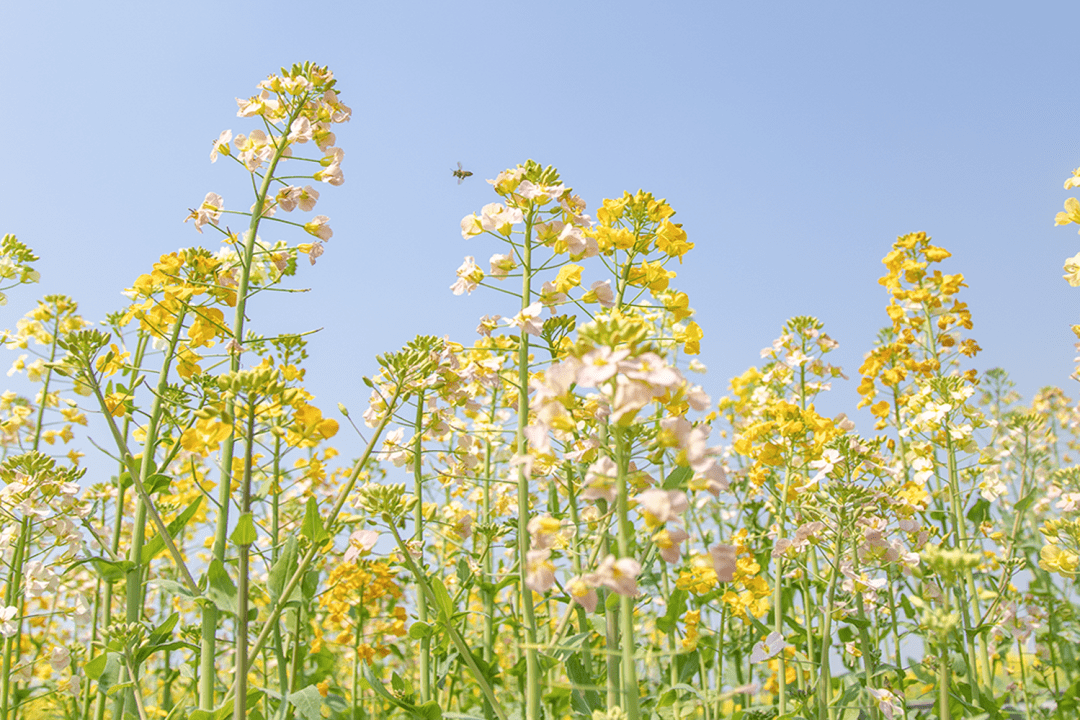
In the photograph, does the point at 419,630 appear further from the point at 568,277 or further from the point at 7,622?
the point at 7,622

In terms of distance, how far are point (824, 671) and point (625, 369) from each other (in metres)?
1.91

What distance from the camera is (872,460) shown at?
3.23 metres

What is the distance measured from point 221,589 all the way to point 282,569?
0.20m

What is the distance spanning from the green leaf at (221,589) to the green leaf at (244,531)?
10cm

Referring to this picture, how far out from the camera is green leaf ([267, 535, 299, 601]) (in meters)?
1.91

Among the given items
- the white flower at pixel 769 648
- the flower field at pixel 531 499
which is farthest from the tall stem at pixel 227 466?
the white flower at pixel 769 648

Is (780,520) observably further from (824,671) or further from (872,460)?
(824,671)

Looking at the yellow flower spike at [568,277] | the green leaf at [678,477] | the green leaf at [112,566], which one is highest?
the yellow flower spike at [568,277]

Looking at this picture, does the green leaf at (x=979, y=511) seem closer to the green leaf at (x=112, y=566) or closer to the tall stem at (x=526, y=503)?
the tall stem at (x=526, y=503)

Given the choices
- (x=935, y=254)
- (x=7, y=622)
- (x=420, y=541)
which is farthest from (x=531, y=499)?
(x=935, y=254)

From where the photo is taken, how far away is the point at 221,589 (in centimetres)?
197

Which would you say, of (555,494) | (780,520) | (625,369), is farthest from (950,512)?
(625,369)

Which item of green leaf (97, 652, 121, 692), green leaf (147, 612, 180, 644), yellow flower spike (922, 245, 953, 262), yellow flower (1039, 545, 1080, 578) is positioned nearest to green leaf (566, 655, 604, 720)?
green leaf (147, 612, 180, 644)

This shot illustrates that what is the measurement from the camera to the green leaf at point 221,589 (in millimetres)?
1947
